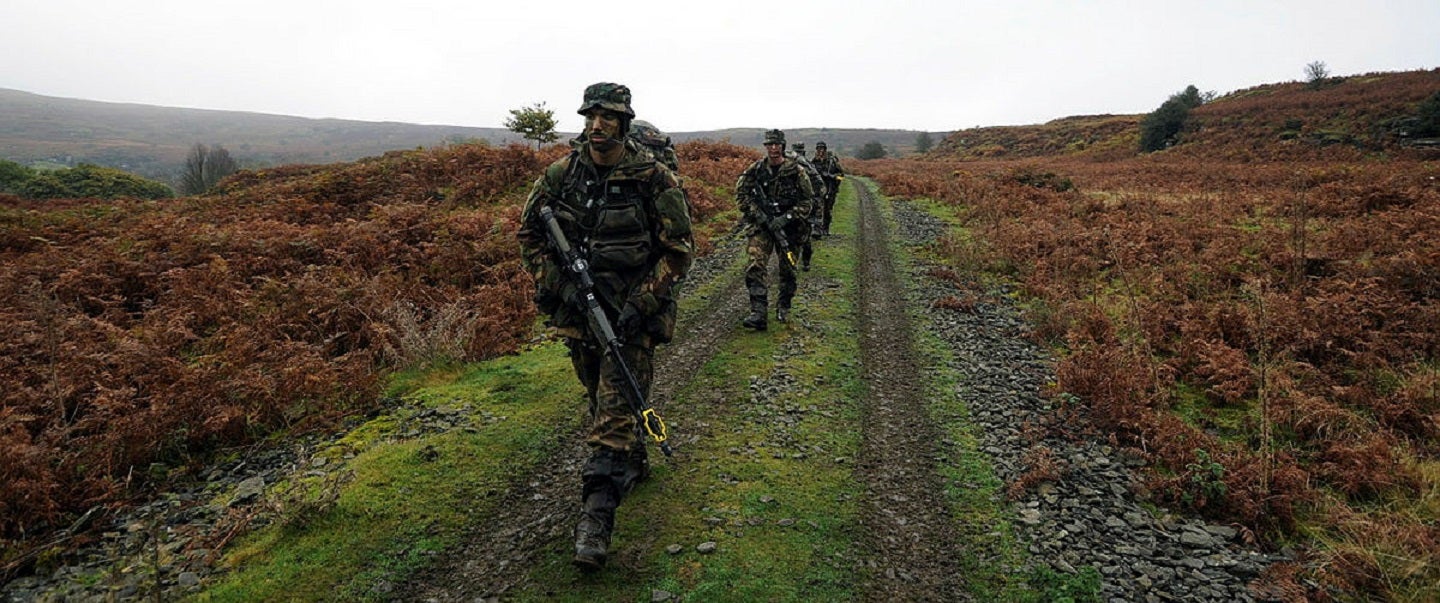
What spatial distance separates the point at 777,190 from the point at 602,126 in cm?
636

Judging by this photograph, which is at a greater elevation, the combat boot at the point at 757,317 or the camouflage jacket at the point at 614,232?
the camouflage jacket at the point at 614,232

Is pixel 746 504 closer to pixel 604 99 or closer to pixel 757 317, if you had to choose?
pixel 604 99

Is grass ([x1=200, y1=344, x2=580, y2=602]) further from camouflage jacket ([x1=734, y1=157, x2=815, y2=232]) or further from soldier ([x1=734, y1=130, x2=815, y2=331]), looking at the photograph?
camouflage jacket ([x1=734, y1=157, x2=815, y2=232])

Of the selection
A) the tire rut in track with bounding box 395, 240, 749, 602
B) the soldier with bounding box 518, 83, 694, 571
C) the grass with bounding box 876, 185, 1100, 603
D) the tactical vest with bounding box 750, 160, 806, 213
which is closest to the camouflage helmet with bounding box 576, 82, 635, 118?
the soldier with bounding box 518, 83, 694, 571

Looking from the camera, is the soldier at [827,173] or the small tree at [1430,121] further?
the small tree at [1430,121]

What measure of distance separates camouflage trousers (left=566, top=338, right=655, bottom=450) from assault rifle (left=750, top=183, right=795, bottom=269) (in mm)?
5631

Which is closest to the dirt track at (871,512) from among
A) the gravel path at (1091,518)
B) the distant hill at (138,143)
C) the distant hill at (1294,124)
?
the gravel path at (1091,518)

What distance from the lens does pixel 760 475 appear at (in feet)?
18.1

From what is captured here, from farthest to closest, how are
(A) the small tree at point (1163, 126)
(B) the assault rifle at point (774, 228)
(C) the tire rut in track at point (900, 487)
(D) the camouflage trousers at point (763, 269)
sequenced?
(A) the small tree at point (1163, 126)
(B) the assault rifle at point (774, 228)
(D) the camouflage trousers at point (763, 269)
(C) the tire rut in track at point (900, 487)

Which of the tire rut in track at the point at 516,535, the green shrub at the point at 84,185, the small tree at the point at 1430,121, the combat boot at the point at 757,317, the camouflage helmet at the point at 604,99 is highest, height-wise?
the small tree at the point at 1430,121

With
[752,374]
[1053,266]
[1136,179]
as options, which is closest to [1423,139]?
[1136,179]

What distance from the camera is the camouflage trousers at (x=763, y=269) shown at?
10078mm

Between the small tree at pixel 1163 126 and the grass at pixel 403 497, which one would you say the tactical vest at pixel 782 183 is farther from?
the small tree at pixel 1163 126

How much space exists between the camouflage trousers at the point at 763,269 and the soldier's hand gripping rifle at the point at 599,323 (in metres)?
5.41
